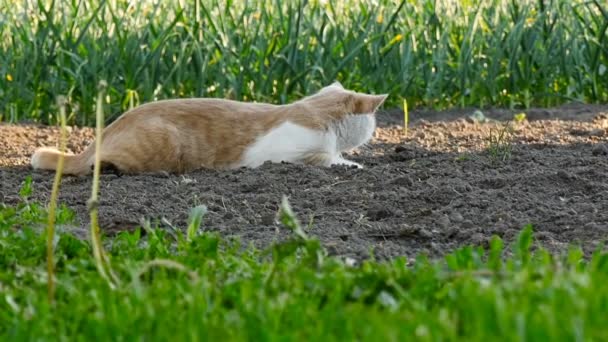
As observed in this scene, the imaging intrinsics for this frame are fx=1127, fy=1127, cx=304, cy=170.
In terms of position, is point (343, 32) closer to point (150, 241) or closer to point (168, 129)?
point (168, 129)

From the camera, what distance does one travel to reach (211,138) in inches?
225

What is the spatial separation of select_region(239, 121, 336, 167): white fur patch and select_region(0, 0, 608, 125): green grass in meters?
1.63

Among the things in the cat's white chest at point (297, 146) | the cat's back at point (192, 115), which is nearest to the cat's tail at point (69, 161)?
the cat's back at point (192, 115)

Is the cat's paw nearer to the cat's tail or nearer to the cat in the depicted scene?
the cat

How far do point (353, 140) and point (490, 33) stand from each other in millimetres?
2577

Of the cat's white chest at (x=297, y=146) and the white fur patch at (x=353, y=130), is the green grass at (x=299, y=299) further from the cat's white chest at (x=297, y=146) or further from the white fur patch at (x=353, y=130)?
the white fur patch at (x=353, y=130)

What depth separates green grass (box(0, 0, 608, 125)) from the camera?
736cm

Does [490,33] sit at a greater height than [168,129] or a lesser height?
greater

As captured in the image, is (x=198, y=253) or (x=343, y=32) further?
(x=343, y=32)

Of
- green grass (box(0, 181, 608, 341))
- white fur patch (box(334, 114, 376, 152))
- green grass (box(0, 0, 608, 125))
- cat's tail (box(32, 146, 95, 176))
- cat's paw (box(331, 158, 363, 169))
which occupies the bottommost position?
green grass (box(0, 181, 608, 341))

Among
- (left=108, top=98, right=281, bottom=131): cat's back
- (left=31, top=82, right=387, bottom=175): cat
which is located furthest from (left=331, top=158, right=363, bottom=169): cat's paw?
(left=108, top=98, right=281, bottom=131): cat's back

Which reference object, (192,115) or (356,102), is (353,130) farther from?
(192,115)

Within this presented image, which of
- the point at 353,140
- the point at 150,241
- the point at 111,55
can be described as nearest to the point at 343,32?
the point at 111,55

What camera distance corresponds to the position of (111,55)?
288 inches
